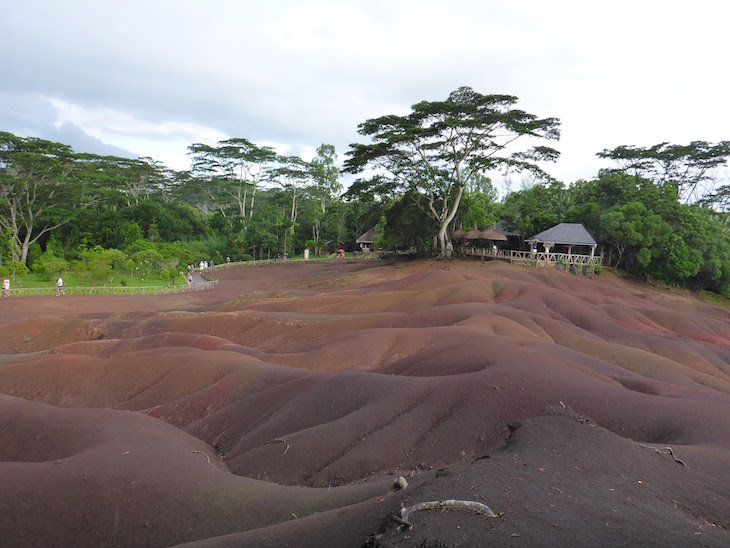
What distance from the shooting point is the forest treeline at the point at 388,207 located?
4178 centimetres

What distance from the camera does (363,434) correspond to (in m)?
12.1

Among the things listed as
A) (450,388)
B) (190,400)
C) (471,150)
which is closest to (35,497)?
(190,400)

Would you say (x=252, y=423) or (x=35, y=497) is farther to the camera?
(x=252, y=423)

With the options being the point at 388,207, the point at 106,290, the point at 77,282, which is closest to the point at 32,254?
the point at 77,282

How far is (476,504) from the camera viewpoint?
5.96m

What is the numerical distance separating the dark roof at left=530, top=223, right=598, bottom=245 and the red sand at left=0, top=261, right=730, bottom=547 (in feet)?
63.9

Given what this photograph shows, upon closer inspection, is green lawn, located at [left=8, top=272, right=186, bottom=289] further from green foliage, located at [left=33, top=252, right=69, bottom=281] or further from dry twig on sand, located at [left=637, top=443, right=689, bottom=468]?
dry twig on sand, located at [left=637, top=443, right=689, bottom=468]

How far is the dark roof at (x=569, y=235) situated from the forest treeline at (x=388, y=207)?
152 cm

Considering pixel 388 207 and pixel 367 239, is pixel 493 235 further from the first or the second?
pixel 367 239

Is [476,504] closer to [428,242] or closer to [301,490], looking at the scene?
[301,490]

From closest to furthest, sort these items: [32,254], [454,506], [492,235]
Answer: [454,506]
[32,254]
[492,235]

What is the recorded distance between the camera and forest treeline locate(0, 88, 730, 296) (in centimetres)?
4178

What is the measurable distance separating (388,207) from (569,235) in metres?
19.5

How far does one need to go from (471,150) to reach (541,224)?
14135 mm
